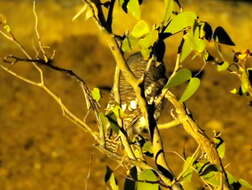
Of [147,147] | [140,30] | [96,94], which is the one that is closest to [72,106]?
[147,147]

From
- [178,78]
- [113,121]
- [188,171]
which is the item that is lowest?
[188,171]

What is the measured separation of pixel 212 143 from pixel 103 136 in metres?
0.32

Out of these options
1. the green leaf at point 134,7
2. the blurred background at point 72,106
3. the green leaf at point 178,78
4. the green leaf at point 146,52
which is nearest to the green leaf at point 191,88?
the green leaf at point 178,78

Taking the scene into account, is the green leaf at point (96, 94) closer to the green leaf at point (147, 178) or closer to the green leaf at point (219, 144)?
the green leaf at point (147, 178)

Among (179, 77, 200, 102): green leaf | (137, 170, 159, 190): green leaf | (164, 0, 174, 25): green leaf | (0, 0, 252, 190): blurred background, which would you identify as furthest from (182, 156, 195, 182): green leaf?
(0, 0, 252, 190): blurred background

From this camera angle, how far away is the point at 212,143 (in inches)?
93.4

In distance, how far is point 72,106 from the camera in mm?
7547

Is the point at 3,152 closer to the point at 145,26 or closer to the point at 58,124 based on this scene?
the point at 58,124

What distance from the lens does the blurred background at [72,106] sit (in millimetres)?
6219

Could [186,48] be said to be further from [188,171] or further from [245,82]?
[188,171]

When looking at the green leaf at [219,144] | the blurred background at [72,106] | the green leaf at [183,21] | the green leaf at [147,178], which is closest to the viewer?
the green leaf at [183,21]

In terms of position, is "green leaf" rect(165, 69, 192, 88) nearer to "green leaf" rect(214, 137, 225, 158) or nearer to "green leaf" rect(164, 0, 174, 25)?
"green leaf" rect(164, 0, 174, 25)

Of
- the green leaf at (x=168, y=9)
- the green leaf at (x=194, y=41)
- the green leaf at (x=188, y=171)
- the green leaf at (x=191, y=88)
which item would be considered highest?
the green leaf at (x=168, y=9)

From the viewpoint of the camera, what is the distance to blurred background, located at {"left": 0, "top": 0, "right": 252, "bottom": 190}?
6.22 metres
